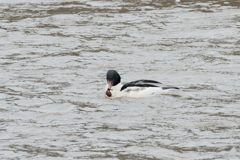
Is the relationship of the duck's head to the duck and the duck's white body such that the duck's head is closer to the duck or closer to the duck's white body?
the duck

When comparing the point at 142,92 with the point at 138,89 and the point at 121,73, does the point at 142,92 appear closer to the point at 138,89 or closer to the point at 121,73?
the point at 138,89

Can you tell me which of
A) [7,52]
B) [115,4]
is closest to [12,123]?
[7,52]

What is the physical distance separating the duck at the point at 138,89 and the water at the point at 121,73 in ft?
0.47

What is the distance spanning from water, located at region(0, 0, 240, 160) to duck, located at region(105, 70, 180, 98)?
0.14m

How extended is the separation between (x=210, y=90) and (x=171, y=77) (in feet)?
4.56

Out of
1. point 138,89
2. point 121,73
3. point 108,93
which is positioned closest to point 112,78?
point 108,93

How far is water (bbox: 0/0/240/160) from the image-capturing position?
14.6 m

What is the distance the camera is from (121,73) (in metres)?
20.1

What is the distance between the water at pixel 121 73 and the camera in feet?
48.0

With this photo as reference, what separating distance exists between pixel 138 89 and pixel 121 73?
2039 millimetres

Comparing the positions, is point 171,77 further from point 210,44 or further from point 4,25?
point 4,25

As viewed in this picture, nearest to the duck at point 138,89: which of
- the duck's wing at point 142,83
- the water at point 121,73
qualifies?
the duck's wing at point 142,83

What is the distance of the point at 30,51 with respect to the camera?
22094mm

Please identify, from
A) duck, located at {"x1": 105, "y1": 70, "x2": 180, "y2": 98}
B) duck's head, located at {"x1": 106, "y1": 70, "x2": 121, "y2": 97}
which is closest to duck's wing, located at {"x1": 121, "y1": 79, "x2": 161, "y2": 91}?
duck, located at {"x1": 105, "y1": 70, "x2": 180, "y2": 98}
